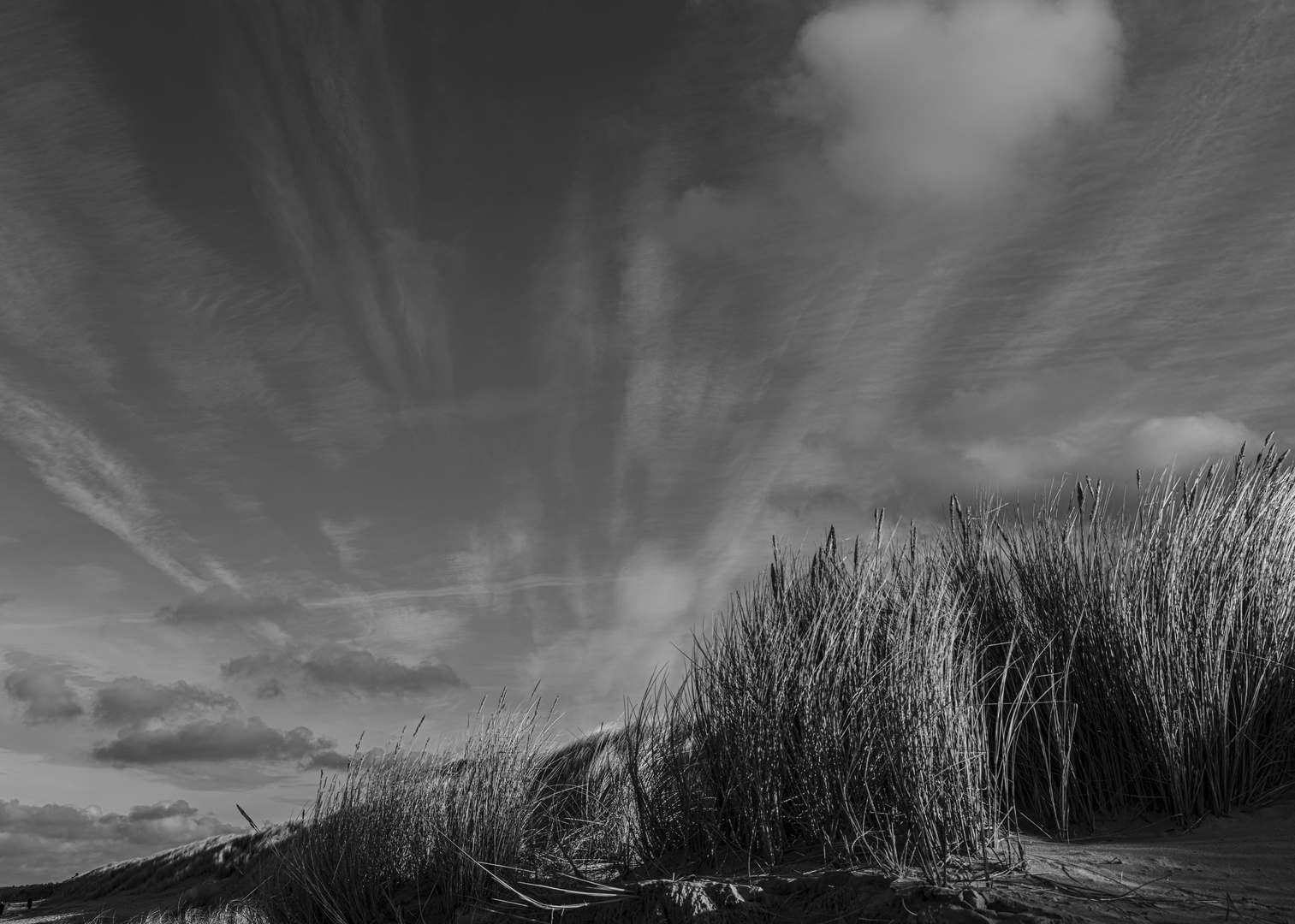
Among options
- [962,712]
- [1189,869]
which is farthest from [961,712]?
[1189,869]

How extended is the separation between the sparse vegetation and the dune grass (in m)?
0.01

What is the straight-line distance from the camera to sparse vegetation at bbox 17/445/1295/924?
141 inches

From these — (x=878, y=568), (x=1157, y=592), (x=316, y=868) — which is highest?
(x=878, y=568)

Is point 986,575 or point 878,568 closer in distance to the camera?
point 878,568

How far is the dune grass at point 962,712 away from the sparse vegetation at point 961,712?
1 cm

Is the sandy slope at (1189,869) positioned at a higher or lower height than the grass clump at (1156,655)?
lower

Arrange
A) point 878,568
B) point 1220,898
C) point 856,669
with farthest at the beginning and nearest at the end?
point 878,568
point 856,669
point 1220,898

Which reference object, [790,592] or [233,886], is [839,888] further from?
[233,886]

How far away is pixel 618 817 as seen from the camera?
17.2ft

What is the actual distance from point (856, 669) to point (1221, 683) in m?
1.74

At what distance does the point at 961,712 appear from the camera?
3496 mm

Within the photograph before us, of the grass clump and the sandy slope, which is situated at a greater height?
the grass clump

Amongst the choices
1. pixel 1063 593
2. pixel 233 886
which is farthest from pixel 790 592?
pixel 233 886

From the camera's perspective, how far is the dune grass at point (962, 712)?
141 inches
